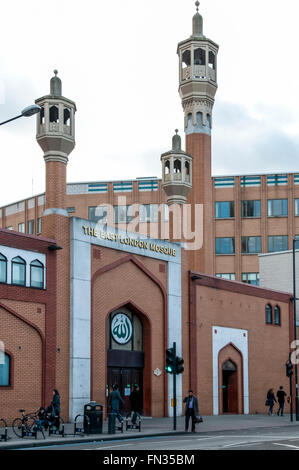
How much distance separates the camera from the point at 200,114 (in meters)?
57.7

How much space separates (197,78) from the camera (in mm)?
56188

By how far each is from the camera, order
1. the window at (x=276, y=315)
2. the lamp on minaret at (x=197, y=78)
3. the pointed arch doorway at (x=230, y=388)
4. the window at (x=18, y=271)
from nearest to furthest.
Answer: the window at (x=18, y=271), the pointed arch doorway at (x=230, y=388), the window at (x=276, y=315), the lamp on minaret at (x=197, y=78)

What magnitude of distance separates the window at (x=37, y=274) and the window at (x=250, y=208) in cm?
4119

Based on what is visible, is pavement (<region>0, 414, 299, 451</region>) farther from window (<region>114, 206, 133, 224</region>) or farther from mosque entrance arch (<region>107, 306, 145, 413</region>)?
window (<region>114, 206, 133, 224</region>)

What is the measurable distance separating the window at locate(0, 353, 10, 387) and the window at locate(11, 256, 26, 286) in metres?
2.89

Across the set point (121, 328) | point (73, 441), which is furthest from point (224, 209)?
point (73, 441)

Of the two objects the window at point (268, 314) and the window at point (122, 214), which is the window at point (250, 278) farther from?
the window at point (268, 314)

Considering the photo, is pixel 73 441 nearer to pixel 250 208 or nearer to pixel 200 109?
pixel 200 109

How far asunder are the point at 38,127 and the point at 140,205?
38316 mm

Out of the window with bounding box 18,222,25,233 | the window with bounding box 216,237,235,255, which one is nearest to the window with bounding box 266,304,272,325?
the window with bounding box 216,237,235,255

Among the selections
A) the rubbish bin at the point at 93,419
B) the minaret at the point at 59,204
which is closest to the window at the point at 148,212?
the minaret at the point at 59,204

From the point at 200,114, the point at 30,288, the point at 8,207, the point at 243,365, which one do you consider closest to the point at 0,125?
the point at 30,288

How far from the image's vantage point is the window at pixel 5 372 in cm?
2922

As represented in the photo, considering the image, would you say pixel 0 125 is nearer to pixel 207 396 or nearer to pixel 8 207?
pixel 207 396
